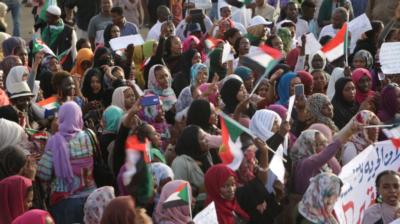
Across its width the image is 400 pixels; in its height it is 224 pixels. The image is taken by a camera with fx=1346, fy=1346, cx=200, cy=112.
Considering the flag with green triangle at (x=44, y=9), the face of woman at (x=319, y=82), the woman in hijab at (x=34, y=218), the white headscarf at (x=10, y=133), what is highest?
the woman in hijab at (x=34, y=218)

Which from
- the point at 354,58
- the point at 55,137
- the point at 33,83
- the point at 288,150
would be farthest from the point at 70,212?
the point at 354,58

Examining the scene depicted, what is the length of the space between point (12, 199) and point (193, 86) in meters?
3.86

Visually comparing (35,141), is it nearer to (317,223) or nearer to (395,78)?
(317,223)

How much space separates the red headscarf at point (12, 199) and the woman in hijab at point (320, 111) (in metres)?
3.30

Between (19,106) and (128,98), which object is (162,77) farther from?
(19,106)

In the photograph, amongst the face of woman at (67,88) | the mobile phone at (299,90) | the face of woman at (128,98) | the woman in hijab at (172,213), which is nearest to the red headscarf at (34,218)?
the woman in hijab at (172,213)

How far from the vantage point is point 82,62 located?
14.0 metres

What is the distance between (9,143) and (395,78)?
14.9ft

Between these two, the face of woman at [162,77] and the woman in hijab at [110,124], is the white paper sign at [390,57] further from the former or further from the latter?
the woman in hijab at [110,124]

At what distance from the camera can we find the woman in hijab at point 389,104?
11469mm

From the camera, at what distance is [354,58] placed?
1408cm

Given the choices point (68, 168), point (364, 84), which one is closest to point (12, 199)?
point (68, 168)

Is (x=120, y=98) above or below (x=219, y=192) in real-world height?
below

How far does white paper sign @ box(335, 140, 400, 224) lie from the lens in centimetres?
903
